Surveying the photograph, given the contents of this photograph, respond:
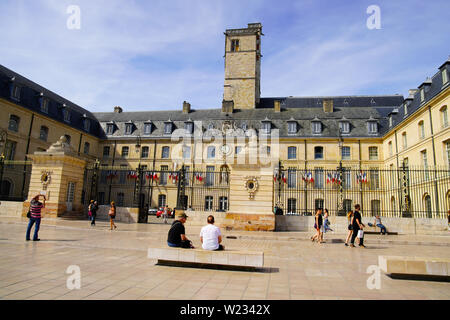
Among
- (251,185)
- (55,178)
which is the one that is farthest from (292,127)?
(55,178)

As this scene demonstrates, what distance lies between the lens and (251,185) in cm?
1473

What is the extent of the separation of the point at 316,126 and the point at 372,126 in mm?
6475

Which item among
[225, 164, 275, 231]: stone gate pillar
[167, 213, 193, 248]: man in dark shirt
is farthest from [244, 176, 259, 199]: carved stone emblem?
[167, 213, 193, 248]: man in dark shirt

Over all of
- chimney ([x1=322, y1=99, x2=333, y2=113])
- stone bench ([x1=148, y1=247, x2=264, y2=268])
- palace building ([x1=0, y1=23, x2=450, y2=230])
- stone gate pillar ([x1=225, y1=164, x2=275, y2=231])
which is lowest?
stone bench ([x1=148, y1=247, x2=264, y2=268])

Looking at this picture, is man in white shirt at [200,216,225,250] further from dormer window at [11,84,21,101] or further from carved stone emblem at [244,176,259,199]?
dormer window at [11,84,21,101]

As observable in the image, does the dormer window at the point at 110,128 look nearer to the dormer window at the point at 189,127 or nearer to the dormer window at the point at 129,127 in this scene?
the dormer window at the point at 129,127

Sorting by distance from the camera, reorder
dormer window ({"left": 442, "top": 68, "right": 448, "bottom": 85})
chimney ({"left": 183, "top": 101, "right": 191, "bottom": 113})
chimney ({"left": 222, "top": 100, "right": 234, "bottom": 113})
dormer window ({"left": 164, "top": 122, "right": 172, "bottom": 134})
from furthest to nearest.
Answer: chimney ({"left": 183, "top": 101, "right": 191, "bottom": 113}) → chimney ({"left": 222, "top": 100, "right": 234, "bottom": 113}) → dormer window ({"left": 164, "top": 122, "right": 172, "bottom": 134}) → dormer window ({"left": 442, "top": 68, "right": 448, "bottom": 85})

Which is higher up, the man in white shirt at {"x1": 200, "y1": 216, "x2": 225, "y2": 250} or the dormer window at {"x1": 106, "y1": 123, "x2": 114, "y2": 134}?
the dormer window at {"x1": 106, "y1": 123, "x2": 114, "y2": 134}

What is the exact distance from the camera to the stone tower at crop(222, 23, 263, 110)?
153 feet

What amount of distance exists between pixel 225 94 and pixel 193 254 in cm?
4305

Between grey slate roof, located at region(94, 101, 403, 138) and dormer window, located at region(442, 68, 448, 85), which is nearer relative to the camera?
dormer window, located at region(442, 68, 448, 85)

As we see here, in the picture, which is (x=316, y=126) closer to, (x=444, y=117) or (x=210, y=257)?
(x=444, y=117)

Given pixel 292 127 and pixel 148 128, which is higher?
pixel 148 128

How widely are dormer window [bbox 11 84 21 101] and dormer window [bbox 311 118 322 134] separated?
3260 centimetres
